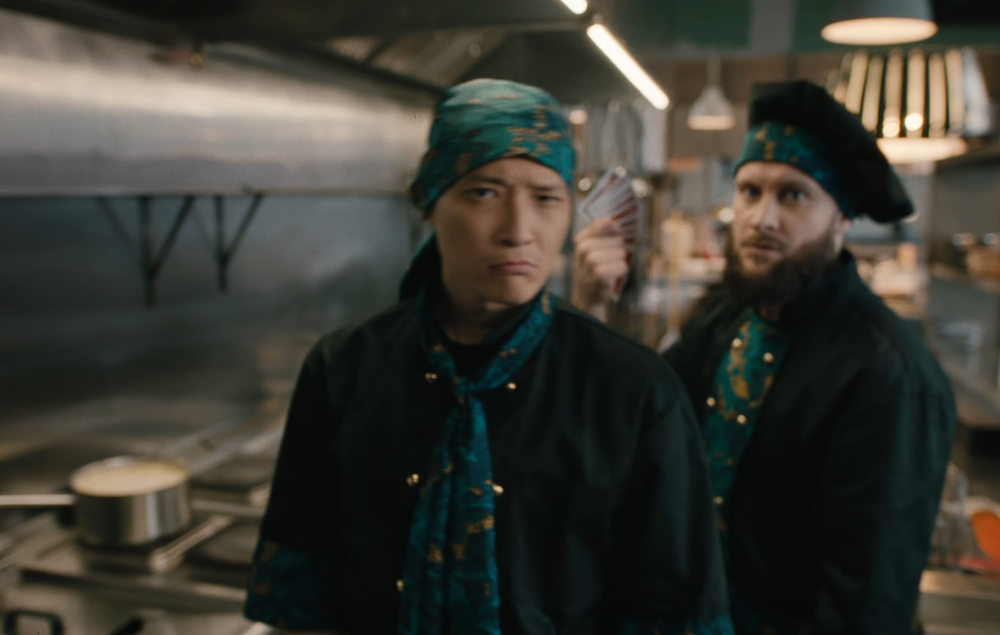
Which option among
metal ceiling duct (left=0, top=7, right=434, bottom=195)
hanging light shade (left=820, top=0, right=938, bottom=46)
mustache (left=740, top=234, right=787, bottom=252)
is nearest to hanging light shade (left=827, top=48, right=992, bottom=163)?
hanging light shade (left=820, top=0, right=938, bottom=46)

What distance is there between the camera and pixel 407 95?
10.4ft

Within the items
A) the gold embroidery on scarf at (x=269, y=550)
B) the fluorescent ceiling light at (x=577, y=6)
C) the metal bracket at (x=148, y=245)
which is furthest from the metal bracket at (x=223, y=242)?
the gold embroidery on scarf at (x=269, y=550)

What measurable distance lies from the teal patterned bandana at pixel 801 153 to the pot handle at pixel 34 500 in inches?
66.2

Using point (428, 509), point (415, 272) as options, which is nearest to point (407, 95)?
point (415, 272)

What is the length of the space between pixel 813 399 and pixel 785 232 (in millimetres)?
316

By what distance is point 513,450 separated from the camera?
1.05 metres

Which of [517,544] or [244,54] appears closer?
[517,544]

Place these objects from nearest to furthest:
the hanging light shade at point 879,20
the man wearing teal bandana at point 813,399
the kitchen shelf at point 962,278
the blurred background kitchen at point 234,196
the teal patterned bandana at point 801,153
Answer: the man wearing teal bandana at point 813,399, the teal patterned bandana at point 801,153, the hanging light shade at point 879,20, the blurred background kitchen at point 234,196, the kitchen shelf at point 962,278

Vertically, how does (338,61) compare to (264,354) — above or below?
above

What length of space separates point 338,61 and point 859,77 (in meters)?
1.63

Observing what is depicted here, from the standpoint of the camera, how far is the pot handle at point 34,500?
70.2 inches

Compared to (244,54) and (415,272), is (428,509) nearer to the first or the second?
(415,272)

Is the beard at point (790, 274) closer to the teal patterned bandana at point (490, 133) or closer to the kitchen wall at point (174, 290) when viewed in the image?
the teal patterned bandana at point (490, 133)

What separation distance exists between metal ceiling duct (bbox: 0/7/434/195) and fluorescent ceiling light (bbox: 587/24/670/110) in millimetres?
660
